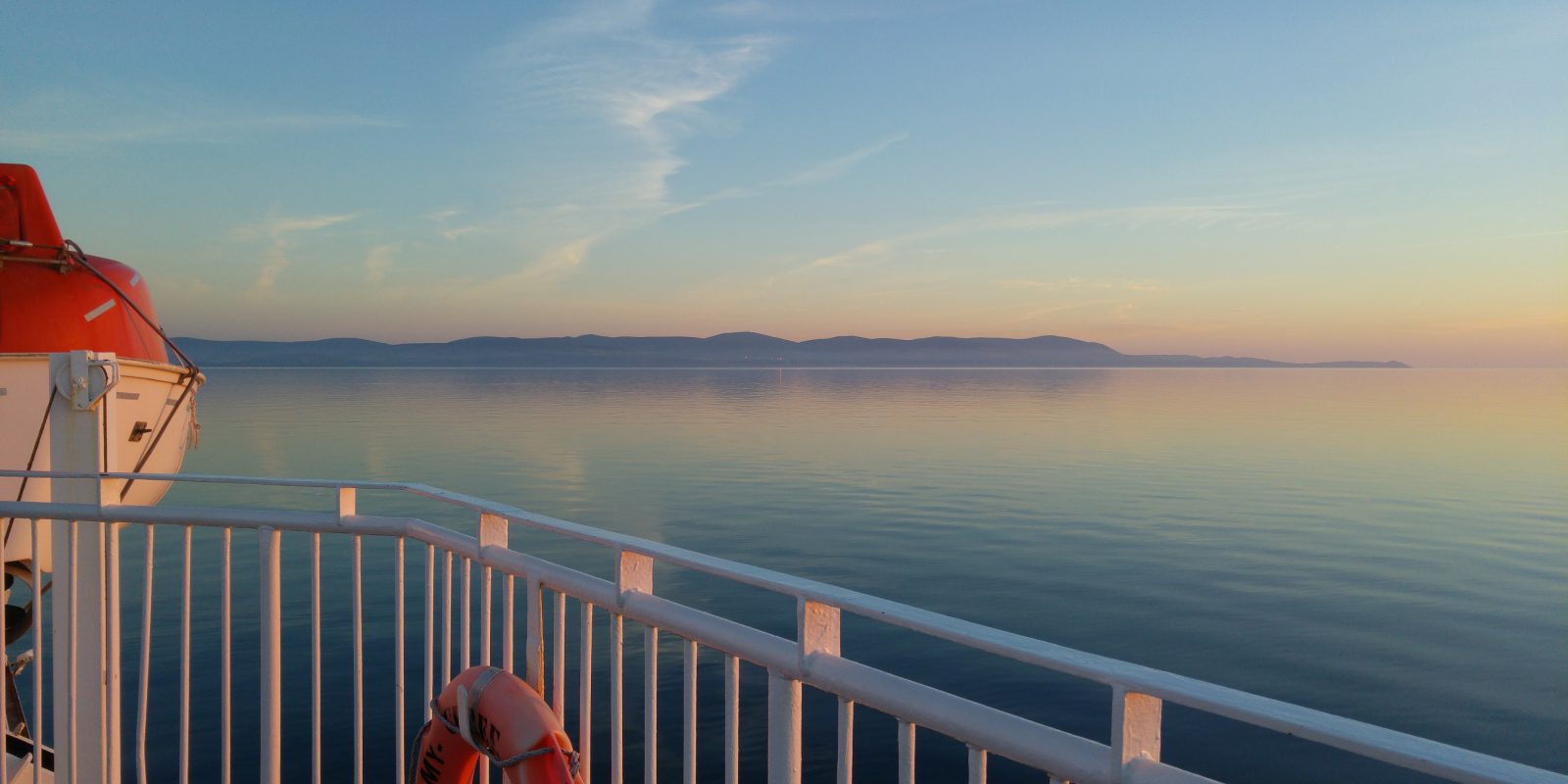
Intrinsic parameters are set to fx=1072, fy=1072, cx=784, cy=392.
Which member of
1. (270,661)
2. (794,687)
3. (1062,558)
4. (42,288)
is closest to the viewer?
(794,687)

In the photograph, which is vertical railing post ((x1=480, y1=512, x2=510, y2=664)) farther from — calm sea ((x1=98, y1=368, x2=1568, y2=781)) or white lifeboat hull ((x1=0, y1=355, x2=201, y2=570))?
calm sea ((x1=98, y1=368, x2=1568, y2=781))

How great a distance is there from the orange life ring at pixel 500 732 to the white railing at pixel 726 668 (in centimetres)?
12

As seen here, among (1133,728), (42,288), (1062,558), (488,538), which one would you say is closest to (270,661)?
(488,538)

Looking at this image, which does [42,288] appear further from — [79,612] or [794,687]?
[794,687]

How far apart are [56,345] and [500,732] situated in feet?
24.9

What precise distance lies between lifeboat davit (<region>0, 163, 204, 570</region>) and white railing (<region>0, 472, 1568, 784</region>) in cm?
429

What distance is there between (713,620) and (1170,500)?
2201 centimetres

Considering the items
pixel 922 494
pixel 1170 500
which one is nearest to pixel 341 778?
pixel 922 494

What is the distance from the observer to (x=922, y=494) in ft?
73.9

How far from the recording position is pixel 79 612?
11.6 feet

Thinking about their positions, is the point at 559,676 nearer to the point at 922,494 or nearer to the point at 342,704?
the point at 342,704

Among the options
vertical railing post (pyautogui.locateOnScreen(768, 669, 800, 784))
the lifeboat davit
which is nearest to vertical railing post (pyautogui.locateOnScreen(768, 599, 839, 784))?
vertical railing post (pyautogui.locateOnScreen(768, 669, 800, 784))

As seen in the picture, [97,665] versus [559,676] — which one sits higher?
[559,676]

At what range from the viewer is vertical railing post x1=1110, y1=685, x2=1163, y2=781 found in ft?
4.51
